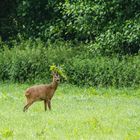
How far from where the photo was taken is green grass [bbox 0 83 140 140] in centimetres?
1062

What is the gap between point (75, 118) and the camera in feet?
41.6

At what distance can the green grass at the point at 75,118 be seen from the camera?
10.6 meters

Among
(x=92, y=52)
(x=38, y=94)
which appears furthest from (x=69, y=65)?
(x=38, y=94)

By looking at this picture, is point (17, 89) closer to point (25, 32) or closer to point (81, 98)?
point (81, 98)

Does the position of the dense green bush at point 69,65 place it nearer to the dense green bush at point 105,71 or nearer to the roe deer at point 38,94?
the dense green bush at point 105,71

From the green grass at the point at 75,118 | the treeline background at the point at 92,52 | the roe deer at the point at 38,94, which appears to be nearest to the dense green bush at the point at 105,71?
the treeline background at the point at 92,52

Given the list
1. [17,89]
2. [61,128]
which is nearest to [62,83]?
[17,89]

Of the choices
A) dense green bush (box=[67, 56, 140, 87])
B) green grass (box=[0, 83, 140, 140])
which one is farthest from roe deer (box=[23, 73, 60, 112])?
dense green bush (box=[67, 56, 140, 87])

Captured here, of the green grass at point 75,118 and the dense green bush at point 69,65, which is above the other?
the green grass at point 75,118

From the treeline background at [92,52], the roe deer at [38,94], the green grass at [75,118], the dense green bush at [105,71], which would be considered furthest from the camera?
the treeline background at [92,52]

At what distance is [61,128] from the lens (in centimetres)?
1140

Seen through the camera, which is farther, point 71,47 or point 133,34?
point 71,47

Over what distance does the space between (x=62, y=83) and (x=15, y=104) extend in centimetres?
611

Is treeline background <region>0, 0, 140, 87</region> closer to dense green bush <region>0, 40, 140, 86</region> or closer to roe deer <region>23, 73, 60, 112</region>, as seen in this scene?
dense green bush <region>0, 40, 140, 86</region>
